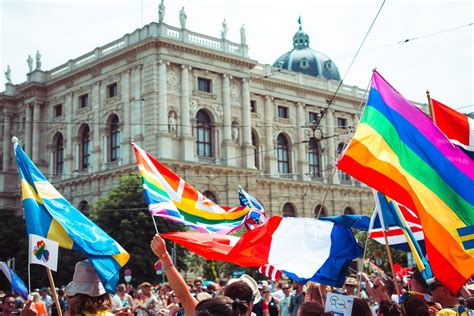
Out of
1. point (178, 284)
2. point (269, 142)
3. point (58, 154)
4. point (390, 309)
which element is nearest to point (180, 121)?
point (269, 142)

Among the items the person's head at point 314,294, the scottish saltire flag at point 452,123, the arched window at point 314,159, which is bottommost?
the person's head at point 314,294

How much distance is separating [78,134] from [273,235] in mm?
35017

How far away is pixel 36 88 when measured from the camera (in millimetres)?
43719

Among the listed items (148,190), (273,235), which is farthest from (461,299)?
(148,190)

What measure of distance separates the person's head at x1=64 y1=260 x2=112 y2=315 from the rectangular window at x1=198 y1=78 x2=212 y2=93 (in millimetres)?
34425

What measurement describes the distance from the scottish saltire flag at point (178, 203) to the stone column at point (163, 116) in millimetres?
24785

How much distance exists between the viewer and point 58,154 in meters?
43.4

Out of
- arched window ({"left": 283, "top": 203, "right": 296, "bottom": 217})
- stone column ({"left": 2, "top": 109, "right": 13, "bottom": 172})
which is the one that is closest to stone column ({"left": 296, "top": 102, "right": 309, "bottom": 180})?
arched window ({"left": 283, "top": 203, "right": 296, "bottom": 217})

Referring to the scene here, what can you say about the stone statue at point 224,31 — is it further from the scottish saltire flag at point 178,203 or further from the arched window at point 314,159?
the scottish saltire flag at point 178,203

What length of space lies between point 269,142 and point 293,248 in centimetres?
3678

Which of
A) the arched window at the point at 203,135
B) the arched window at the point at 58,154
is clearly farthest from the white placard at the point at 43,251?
the arched window at the point at 58,154

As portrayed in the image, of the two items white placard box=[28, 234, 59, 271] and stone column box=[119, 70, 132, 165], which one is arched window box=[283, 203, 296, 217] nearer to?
stone column box=[119, 70, 132, 165]

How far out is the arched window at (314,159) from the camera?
47562 mm

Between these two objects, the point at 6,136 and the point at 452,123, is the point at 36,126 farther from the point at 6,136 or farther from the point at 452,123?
the point at 452,123
